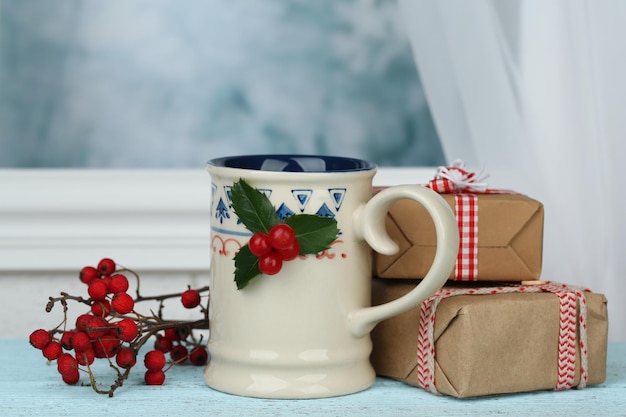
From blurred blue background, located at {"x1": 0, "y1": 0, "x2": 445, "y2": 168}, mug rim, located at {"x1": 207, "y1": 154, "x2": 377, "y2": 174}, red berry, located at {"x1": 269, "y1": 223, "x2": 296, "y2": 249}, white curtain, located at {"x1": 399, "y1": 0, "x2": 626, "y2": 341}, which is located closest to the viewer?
red berry, located at {"x1": 269, "y1": 223, "x2": 296, "y2": 249}

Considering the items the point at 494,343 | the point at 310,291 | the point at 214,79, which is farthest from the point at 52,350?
the point at 214,79

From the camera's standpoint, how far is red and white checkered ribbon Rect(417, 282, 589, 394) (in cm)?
70

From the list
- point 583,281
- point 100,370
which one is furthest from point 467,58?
point 100,370

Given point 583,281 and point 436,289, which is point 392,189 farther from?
point 583,281

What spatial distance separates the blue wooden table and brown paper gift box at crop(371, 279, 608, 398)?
0.04 ft

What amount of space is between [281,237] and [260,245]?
0.02 m

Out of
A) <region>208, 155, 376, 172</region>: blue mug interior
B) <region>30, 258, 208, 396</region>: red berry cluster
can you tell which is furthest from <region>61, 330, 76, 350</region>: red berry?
<region>208, 155, 376, 172</region>: blue mug interior

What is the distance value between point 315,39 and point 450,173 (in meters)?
1.18

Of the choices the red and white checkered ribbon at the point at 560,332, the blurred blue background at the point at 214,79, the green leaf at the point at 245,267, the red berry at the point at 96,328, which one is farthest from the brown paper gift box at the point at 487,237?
the blurred blue background at the point at 214,79

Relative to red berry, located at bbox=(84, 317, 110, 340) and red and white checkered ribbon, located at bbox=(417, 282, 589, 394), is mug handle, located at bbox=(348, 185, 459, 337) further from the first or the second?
red berry, located at bbox=(84, 317, 110, 340)

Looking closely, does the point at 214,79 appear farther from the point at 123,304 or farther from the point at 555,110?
the point at 123,304

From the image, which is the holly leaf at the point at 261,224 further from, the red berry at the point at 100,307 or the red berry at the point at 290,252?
the red berry at the point at 100,307

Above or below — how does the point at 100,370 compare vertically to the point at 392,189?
below

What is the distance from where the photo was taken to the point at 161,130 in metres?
1.82
